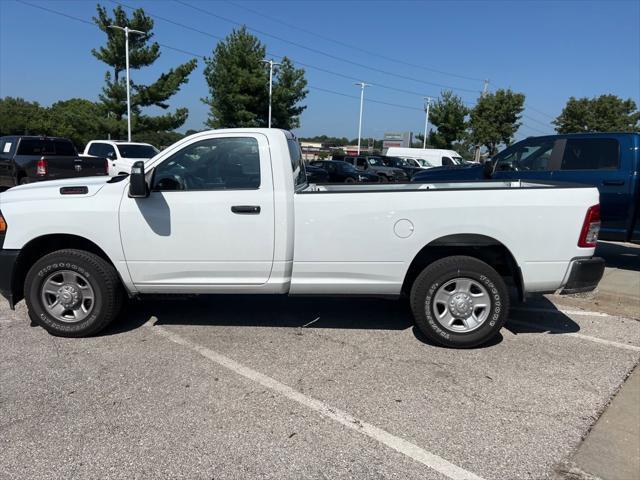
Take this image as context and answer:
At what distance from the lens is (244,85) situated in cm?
3769

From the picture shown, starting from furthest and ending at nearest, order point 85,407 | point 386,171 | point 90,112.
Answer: point 90,112 → point 386,171 → point 85,407

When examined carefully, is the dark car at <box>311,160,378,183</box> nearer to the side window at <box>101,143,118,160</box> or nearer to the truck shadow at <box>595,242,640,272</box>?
the side window at <box>101,143,118,160</box>

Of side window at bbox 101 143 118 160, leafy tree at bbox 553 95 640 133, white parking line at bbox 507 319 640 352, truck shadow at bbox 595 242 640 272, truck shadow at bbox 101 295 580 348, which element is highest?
leafy tree at bbox 553 95 640 133

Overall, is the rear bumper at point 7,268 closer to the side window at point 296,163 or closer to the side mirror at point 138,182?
the side mirror at point 138,182

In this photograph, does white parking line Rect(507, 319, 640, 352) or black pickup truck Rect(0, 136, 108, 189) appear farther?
black pickup truck Rect(0, 136, 108, 189)

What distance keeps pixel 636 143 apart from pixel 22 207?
302 inches

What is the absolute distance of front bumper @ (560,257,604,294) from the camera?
4219 mm

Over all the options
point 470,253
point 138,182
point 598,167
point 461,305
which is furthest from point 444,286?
point 598,167

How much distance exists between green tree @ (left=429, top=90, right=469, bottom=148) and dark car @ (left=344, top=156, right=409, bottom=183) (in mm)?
19159

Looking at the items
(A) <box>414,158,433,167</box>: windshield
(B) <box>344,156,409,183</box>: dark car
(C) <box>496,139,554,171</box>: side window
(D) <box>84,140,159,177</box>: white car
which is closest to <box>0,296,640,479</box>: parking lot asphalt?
(C) <box>496,139,554,171</box>: side window

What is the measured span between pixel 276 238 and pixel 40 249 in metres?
2.21

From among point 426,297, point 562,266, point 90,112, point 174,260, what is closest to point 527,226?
point 562,266

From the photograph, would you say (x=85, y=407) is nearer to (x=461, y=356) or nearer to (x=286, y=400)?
(x=286, y=400)

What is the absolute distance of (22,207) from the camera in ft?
14.4
